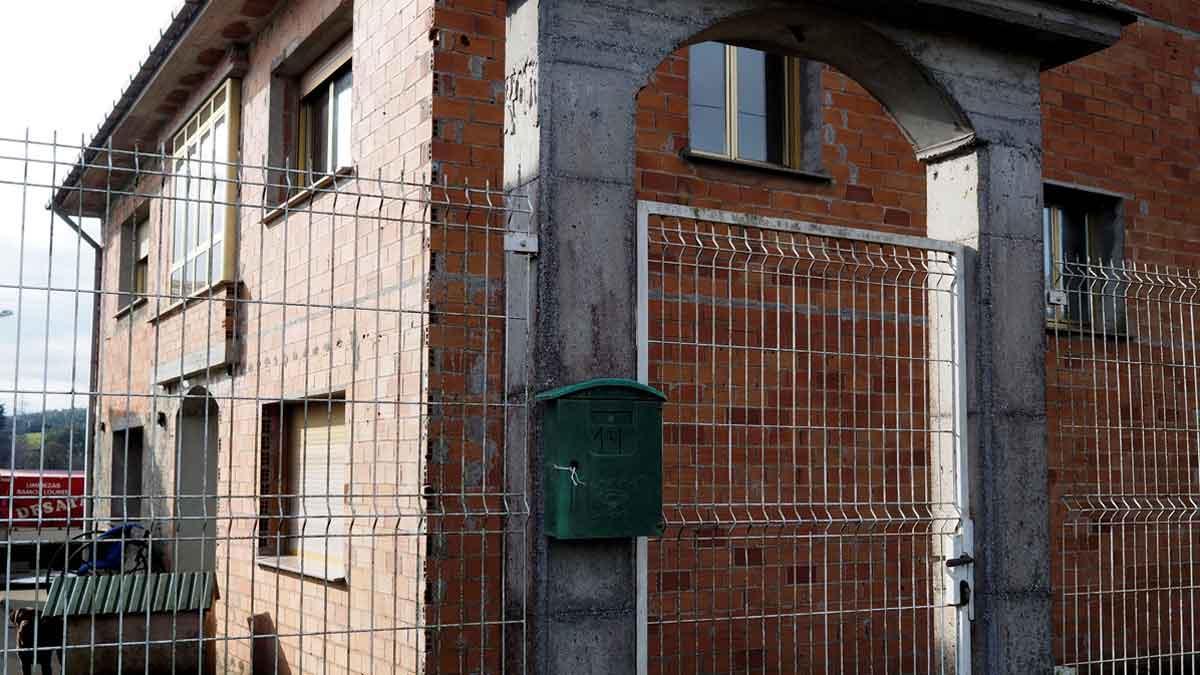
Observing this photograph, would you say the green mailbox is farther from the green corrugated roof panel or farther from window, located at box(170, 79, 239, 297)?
window, located at box(170, 79, 239, 297)

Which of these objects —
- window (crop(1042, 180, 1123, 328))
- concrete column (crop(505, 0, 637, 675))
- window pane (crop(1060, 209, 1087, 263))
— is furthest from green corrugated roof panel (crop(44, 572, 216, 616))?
window pane (crop(1060, 209, 1087, 263))

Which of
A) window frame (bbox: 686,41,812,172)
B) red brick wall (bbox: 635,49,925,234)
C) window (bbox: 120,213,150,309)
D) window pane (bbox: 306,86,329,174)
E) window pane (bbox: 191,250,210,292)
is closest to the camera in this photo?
red brick wall (bbox: 635,49,925,234)

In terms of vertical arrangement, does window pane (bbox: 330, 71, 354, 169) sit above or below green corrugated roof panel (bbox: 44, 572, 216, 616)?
above

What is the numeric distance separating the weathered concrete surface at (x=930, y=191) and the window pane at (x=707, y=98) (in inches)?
84.8

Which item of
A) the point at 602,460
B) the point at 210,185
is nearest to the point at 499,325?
the point at 602,460

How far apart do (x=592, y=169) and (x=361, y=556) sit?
349 centimetres

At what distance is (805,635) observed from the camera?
732 cm

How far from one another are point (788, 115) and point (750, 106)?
0.26 metres

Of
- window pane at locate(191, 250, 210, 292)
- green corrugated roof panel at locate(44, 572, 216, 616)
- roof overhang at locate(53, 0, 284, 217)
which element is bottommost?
green corrugated roof panel at locate(44, 572, 216, 616)

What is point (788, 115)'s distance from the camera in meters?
8.06

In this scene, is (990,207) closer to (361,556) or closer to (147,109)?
(361,556)

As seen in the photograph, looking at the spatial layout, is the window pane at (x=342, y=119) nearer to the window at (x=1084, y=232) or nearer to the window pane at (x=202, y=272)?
the window pane at (x=202, y=272)

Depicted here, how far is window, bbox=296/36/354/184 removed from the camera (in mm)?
8898

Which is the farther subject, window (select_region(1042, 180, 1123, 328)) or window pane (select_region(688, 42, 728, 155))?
window (select_region(1042, 180, 1123, 328))
